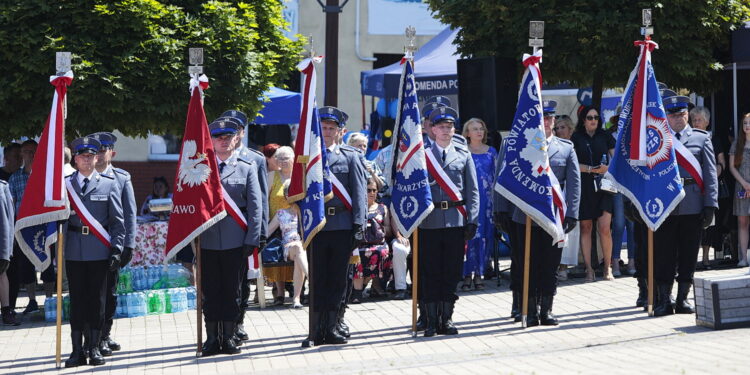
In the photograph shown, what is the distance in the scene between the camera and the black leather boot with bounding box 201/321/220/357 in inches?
375

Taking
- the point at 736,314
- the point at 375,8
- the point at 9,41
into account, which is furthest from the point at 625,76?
the point at 375,8

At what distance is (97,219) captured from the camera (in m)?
9.48

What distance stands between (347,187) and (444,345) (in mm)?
1618

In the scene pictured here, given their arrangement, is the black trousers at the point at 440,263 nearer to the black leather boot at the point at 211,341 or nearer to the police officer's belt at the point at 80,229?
the black leather boot at the point at 211,341

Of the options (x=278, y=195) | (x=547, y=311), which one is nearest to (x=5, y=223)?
(x=278, y=195)

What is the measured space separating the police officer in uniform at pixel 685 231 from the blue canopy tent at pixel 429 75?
570 centimetres

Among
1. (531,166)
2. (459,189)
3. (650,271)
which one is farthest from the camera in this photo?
(650,271)

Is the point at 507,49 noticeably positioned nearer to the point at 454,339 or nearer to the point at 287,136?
the point at 454,339

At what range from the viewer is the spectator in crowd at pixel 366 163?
12750mm

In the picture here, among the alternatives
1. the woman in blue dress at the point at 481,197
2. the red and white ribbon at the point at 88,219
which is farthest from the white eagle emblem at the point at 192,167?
the woman in blue dress at the point at 481,197

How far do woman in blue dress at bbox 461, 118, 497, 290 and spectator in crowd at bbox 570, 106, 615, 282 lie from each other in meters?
1.09

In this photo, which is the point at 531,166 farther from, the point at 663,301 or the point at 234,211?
the point at 234,211

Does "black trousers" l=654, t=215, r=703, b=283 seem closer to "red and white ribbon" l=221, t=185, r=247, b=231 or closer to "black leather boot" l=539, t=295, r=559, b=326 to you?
"black leather boot" l=539, t=295, r=559, b=326

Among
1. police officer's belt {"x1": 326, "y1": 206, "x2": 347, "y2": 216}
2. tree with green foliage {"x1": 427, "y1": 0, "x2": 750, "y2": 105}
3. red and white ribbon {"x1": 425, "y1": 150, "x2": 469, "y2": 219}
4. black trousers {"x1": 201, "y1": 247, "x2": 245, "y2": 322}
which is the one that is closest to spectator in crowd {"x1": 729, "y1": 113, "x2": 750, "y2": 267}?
tree with green foliage {"x1": 427, "y1": 0, "x2": 750, "y2": 105}
